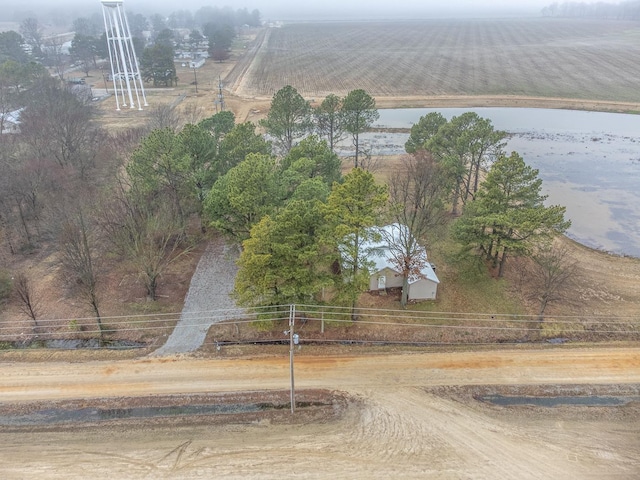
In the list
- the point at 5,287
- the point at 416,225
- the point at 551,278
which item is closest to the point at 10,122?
the point at 5,287

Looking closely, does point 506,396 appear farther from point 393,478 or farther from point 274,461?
point 274,461

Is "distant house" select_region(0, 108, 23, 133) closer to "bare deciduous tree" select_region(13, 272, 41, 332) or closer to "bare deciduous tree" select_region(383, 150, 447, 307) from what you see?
"bare deciduous tree" select_region(13, 272, 41, 332)

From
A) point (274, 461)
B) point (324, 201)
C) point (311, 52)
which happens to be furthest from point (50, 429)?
point (311, 52)

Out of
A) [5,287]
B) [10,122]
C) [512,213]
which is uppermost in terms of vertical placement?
[10,122]

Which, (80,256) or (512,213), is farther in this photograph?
(512,213)

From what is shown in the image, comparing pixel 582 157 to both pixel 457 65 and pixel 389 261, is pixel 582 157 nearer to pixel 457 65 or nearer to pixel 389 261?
Answer: pixel 389 261

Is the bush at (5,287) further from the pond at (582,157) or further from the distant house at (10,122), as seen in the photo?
the pond at (582,157)

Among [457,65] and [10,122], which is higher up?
[457,65]
